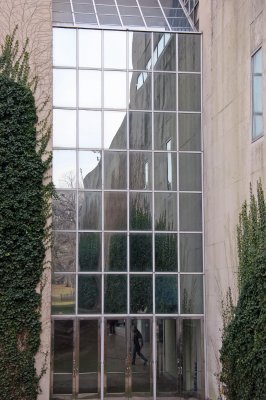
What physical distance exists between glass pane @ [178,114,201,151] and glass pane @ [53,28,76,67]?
10.5ft

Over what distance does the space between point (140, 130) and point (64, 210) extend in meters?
2.89

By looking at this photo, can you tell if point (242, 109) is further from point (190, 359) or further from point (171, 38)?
point (190, 359)

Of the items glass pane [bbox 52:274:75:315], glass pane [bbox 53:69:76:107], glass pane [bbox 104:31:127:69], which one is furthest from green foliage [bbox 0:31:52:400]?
glass pane [bbox 104:31:127:69]

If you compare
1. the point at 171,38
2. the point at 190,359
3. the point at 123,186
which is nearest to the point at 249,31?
Result: the point at 171,38

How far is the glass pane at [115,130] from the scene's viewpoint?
18.0 m

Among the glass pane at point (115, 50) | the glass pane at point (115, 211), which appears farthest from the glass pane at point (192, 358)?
the glass pane at point (115, 50)

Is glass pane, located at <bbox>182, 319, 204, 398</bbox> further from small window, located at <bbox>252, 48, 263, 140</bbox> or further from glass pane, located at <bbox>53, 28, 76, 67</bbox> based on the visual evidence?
glass pane, located at <bbox>53, 28, 76, 67</bbox>

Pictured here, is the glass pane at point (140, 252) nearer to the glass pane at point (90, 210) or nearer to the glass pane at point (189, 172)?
the glass pane at point (90, 210)

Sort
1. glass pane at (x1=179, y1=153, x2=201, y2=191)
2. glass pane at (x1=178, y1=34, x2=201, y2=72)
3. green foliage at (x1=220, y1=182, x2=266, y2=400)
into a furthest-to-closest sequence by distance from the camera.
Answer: glass pane at (x1=178, y1=34, x2=201, y2=72) < glass pane at (x1=179, y1=153, x2=201, y2=191) < green foliage at (x1=220, y1=182, x2=266, y2=400)

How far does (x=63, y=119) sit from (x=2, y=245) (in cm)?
368

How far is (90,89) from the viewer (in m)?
18.0

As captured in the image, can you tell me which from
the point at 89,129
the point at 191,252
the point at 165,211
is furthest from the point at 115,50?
the point at 191,252

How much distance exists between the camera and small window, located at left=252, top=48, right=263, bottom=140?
46.3 feet

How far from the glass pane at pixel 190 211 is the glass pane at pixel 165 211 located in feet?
0.59
